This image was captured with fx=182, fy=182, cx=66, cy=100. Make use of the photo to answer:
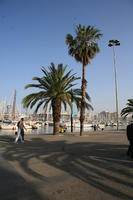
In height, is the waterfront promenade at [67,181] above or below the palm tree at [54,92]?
below

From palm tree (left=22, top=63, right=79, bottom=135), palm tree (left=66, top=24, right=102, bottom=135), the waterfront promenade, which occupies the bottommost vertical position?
the waterfront promenade

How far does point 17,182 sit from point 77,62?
58.2 feet

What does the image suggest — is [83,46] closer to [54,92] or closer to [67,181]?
[54,92]

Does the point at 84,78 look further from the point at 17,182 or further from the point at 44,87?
→ the point at 17,182

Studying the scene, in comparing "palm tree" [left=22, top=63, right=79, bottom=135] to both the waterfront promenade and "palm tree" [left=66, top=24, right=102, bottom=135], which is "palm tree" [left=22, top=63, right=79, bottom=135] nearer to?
"palm tree" [left=66, top=24, right=102, bottom=135]

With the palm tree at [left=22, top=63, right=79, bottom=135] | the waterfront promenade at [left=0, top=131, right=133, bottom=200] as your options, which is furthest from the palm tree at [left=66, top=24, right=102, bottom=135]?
the waterfront promenade at [left=0, top=131, right=133, bottom=200]

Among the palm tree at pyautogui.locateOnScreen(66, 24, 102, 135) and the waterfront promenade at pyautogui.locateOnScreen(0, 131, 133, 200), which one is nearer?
the waterfront promenade at pyautogui.locateOnScreen(0, 131, 133, 200)

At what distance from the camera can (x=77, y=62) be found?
827 inches

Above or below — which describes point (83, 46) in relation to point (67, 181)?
above

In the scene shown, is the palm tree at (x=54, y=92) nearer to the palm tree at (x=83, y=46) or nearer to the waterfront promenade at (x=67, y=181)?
the palm tree at (x=83, y=46)

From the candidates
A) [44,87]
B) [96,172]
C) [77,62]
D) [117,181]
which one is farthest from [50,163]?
[77,62]

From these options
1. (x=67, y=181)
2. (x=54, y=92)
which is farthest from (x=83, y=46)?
(x=67, y=181)

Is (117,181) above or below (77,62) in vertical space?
below

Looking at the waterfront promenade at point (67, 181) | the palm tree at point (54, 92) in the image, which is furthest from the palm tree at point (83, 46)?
the waterfront promenade at point (67, 181)
